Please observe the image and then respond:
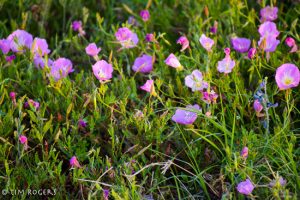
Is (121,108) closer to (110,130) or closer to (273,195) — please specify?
(110,130)

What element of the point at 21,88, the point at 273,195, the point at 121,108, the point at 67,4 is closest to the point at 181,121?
the point at 121,108

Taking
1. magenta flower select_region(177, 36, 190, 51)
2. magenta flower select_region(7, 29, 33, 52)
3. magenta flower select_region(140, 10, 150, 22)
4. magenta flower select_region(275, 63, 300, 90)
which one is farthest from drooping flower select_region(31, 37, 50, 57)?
magenta flower select_region(275, 63, 300, 90)

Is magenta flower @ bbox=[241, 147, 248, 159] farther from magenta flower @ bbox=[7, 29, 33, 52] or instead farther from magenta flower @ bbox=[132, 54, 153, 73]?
magenta flower @ bbox=[7, 29, 33, 52]

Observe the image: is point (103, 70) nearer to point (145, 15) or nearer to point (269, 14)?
point (145, 15)

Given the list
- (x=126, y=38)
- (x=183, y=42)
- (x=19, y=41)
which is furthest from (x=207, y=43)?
(x=19, y=41)

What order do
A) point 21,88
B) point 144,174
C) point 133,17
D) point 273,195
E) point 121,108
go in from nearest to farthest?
point 273,195
point 144,174
point 121,108
point 21,88
point 133,17
